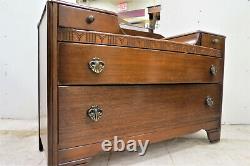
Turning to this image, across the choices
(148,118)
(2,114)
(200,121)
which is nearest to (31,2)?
(2,114)

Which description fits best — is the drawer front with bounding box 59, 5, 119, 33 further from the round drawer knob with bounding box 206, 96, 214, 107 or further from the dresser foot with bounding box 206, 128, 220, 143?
the dresser foot with bounding box 206, 128, 220, 143

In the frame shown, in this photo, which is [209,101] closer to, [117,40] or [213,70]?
[213,70]

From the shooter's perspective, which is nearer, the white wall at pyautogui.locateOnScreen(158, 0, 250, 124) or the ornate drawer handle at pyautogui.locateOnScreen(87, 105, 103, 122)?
the ornate drawer handle at pyautogui.locateOnScreen(87, 105, 103, 122)

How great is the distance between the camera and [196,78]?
1.26 metres

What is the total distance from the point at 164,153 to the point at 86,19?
905 mm

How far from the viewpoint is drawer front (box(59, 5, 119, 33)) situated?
2.67 ft

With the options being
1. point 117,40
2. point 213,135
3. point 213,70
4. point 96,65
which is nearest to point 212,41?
point 213,70

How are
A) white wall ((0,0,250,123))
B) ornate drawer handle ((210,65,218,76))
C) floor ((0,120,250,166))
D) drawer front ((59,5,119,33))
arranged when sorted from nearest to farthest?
1. drawer front ((59,5,119,33))
2. floor ((0,120,250,166))
3. ornate drawer handle ((210,65,218,76))
4. white wall ((0,0,250,123))

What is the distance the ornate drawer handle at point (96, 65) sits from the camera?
2.87 feet

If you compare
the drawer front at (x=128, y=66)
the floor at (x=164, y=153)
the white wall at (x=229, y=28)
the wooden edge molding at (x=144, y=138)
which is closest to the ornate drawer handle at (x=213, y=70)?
the drawer front at (x=128, y=66)

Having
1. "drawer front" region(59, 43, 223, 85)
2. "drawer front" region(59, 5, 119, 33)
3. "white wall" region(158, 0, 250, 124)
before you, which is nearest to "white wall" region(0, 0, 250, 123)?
"white wall" region(158, 0, 250, 124)

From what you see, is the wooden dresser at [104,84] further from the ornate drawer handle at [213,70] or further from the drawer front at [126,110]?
the ornate drawer handle at [213,70]

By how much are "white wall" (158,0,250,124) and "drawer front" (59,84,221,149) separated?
0.80 meters

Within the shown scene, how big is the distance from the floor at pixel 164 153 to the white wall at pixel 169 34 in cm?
39
